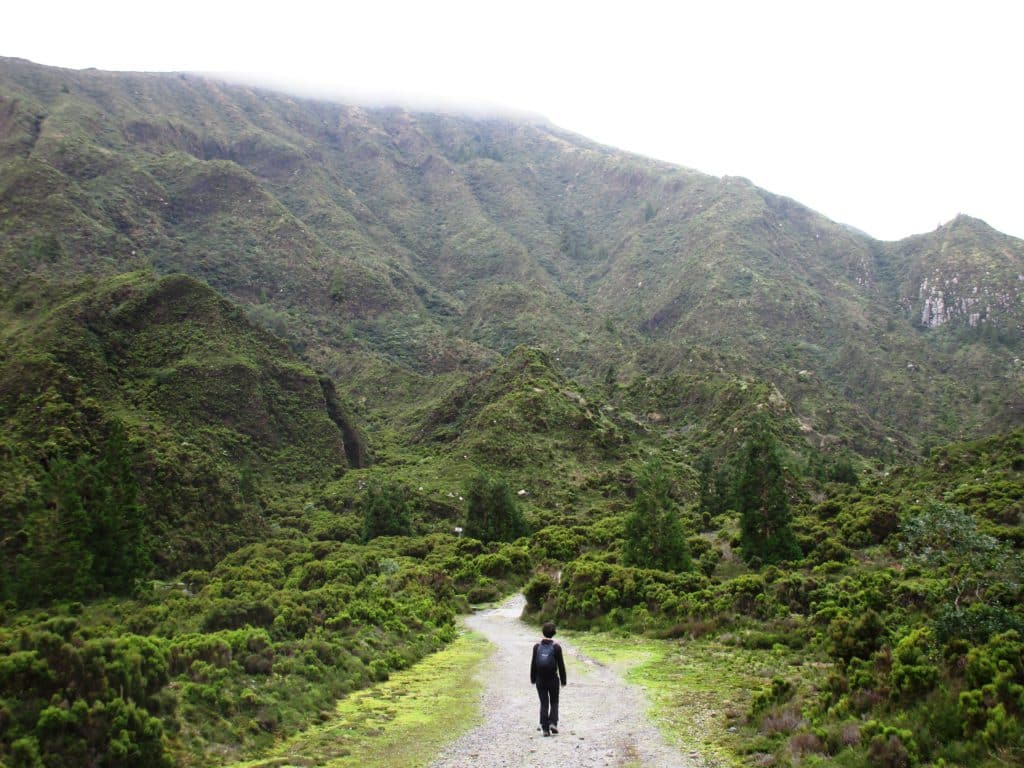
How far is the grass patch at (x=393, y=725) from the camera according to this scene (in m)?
11.5

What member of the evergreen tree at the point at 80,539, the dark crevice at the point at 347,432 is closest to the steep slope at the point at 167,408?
the dark crevice at the point at 347,432

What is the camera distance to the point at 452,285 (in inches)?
7136

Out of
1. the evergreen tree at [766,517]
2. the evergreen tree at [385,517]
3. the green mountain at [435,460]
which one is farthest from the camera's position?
the evergreen tree at [385,517]

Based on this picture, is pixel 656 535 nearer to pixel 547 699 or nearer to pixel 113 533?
pixel 547 699

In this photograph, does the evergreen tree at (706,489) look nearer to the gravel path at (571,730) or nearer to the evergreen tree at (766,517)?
the evergreen tree at (766,517)

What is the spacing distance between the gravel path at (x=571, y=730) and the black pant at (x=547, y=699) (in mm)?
269

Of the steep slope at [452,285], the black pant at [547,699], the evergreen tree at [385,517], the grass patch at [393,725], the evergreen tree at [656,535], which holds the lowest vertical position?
the evergreen tree at [385,517]

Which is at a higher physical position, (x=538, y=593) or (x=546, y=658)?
(x=546, y=658)

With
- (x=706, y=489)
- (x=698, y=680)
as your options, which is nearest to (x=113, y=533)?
(x=698, y=680)

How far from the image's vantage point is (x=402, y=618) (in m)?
25.9

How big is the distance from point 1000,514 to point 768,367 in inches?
4414

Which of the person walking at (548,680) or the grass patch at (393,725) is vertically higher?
the person walking at (548,680)

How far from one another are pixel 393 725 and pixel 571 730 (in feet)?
12.3

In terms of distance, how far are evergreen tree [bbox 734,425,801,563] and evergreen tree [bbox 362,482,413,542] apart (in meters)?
32.8
